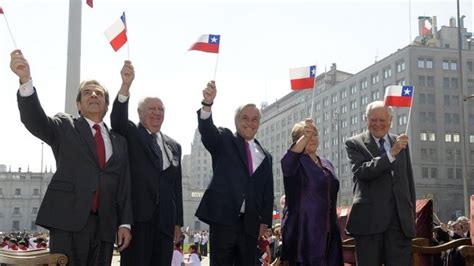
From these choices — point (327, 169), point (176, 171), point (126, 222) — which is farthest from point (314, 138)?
point (126, 222)

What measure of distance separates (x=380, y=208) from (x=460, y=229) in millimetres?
5381

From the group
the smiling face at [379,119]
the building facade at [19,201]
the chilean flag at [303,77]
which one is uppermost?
the chilean flag at [303,77]

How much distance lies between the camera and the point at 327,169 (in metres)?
5.46

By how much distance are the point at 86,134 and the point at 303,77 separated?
2.52 m

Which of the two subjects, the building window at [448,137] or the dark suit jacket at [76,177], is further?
the building window at [448,137]

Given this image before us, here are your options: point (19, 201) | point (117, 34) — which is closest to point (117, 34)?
point (117, 34)

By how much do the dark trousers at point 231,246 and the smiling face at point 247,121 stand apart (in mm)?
885

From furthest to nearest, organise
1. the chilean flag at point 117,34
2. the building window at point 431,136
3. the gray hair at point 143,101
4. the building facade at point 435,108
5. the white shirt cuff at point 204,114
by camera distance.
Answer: the building window at point 431,136 → the building facade at point 435,108 → the chilean flag at point 117,34 → the gray hair at point 143,101 → the white shirt cuff at point 204,114

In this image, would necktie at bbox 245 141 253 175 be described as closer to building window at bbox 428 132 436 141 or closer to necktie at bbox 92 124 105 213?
necktie at bbox 92 124 105 213

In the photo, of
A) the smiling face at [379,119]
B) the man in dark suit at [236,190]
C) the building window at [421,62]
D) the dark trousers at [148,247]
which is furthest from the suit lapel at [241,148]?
the building window at [421,62]

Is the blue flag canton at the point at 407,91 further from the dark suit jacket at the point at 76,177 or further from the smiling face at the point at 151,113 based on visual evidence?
the dark suit jacket at the point at 76,177

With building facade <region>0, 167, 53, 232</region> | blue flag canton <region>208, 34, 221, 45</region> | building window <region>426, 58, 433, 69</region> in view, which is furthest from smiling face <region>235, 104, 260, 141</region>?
building facade <region>0, 167, 53, 232</region>

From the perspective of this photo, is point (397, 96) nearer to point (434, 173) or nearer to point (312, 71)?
point (312, 71)

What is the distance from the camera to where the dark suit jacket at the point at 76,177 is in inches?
164
